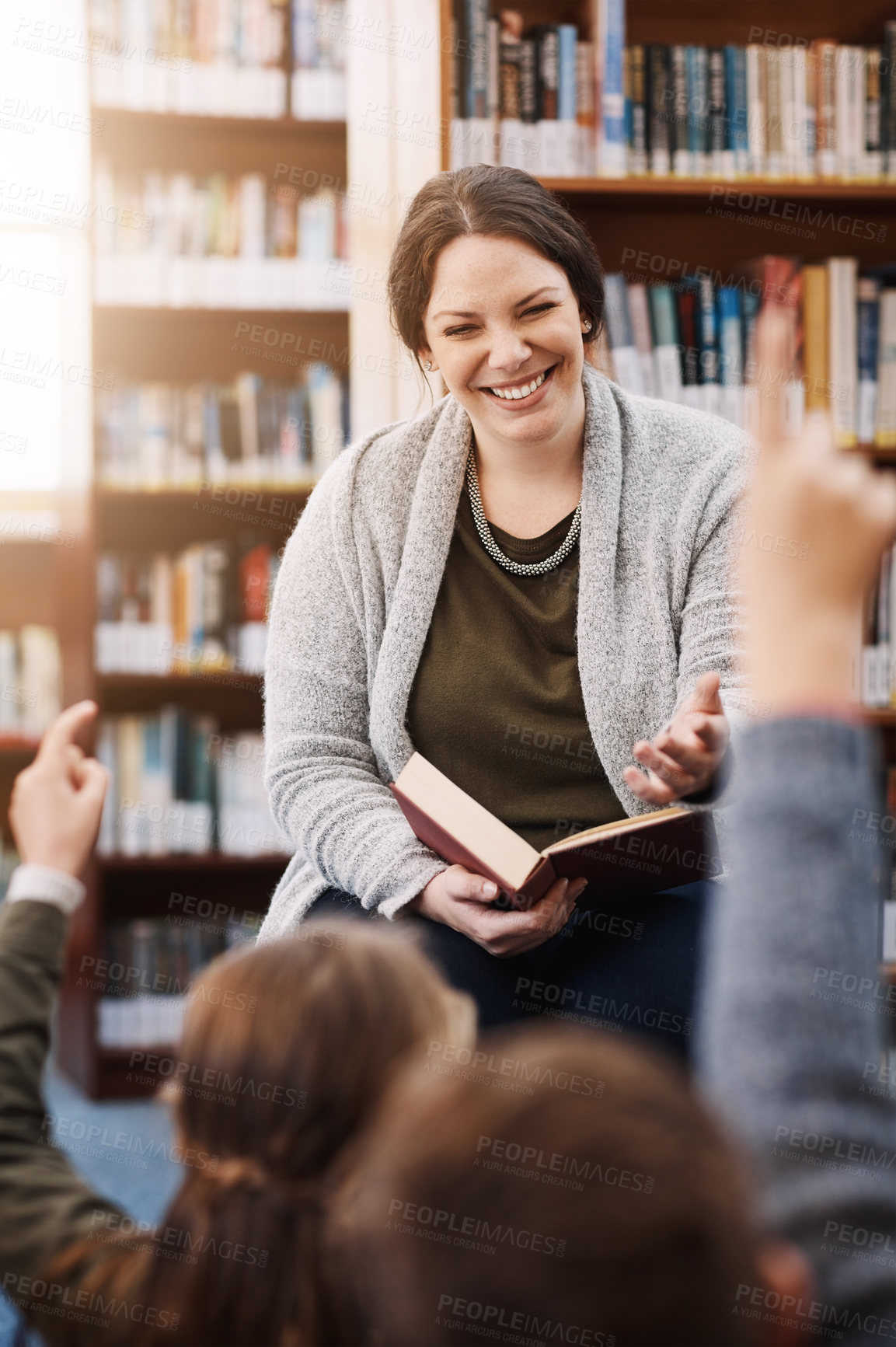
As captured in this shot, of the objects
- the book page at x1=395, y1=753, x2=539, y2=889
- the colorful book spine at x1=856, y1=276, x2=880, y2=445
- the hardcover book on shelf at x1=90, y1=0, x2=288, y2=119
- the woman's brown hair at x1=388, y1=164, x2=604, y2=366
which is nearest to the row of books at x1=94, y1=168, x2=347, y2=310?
the hardcover book on shelf at x1=90, y1=0, x2=288, y2=119

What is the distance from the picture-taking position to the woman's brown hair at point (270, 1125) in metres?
0.60

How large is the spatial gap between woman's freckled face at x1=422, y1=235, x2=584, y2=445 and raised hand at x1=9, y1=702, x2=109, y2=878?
0.75 metres

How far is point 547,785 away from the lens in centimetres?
138

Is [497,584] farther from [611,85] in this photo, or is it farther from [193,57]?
[193,57]

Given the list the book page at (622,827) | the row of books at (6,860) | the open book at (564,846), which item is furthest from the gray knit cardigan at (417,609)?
the row of books at (6,860)

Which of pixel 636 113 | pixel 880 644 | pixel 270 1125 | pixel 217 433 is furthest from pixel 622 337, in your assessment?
pixel 270 1125

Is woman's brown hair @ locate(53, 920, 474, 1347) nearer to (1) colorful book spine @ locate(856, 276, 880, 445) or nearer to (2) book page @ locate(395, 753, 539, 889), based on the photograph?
(2) book page @ locate(395, 753, 539, 889)

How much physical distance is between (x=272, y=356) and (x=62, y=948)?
2.21 metres

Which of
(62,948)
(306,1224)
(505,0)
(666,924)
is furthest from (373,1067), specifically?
(505,0)

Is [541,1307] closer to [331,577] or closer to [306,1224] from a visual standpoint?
[306,1224]

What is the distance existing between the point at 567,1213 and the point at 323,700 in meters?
0.99

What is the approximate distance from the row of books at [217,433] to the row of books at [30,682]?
464mm

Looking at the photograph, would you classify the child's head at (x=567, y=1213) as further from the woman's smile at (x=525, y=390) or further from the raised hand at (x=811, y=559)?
the woman's smile at (x=525, y=390)

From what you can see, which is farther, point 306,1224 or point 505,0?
point 505,0
